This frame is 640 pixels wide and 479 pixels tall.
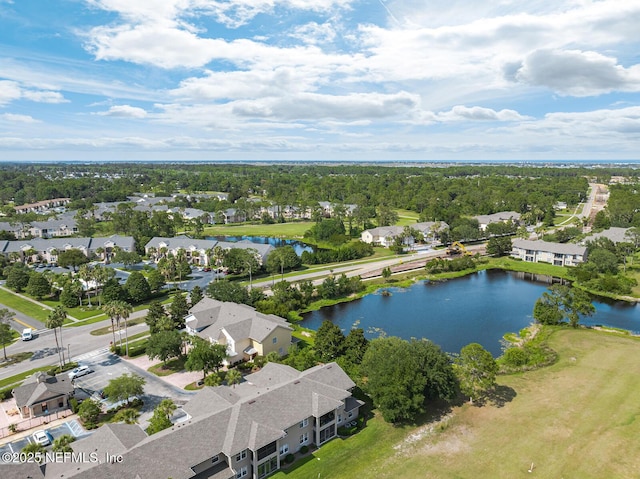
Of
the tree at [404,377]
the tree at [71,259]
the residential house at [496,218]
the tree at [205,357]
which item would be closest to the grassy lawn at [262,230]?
the tree at [71,259]

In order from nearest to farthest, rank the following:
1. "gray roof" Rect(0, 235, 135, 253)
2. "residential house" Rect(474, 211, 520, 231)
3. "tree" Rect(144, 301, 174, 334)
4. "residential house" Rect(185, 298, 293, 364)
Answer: "residential house" Rect(185, 298, 293, 364), "tree" Rect(144, 301, 174, 334), "gray roof" Rect(0, 235, 135, 253), "residential house" Rect(474, 211, 520, 231)

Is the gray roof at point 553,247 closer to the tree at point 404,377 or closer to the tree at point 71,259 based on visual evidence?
the tree at point 404,377

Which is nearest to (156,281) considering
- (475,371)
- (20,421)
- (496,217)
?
(20,421)

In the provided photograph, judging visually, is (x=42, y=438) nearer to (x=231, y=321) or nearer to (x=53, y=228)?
(x=231, y=321)

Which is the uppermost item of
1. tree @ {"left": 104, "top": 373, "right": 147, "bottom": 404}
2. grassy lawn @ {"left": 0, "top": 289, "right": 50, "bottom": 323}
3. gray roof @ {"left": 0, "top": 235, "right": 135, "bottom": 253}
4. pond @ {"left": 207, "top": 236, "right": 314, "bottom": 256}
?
gray roof @ {"left": 0, "top": 235, "right": 135, "bottom": 253}

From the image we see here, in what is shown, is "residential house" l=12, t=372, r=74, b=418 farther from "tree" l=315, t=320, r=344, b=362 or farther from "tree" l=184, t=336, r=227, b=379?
"tree" l=315, t=320, r=344, b=362

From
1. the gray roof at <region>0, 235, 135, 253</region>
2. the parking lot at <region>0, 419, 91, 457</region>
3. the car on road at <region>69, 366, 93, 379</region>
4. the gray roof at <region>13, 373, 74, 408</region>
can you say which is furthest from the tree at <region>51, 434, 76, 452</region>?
the gray roof at <region>0, 235, 135, 253</region>
